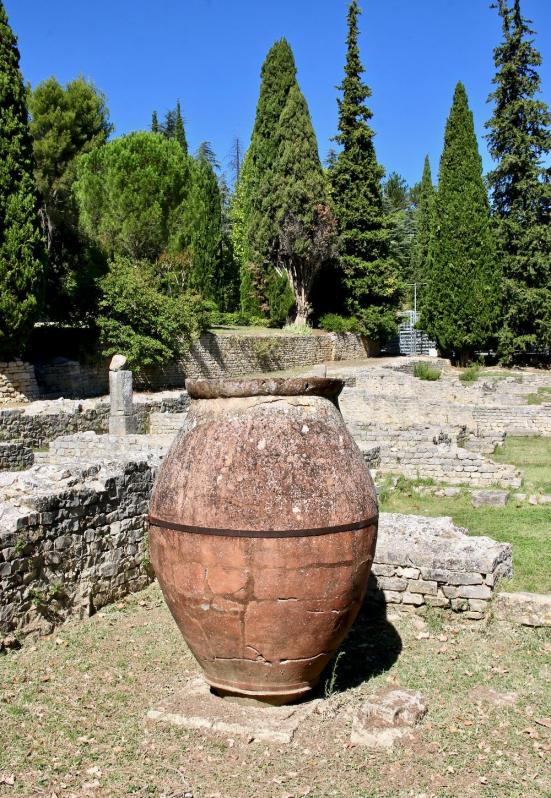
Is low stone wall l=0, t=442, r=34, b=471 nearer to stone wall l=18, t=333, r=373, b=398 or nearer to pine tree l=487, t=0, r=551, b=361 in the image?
stone wall l=18, t=333, r=373, b=398

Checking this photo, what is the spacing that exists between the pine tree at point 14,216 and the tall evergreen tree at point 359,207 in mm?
18430

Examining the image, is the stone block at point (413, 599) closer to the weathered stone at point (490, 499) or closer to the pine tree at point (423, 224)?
the weathered stone at point (490, 499)

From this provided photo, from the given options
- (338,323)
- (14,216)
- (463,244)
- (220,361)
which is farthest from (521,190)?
(14,216)

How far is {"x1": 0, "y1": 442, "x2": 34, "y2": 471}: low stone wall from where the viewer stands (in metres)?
13.6

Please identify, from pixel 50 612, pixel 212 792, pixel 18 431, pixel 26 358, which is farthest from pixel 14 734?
pixel 26 358

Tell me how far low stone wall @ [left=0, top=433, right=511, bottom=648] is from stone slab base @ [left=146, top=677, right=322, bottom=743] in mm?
1567

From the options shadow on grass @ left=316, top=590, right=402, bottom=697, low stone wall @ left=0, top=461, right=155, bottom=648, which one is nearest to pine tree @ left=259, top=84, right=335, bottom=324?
low stone wall @ left=0, top=461, right=155, bottom=648

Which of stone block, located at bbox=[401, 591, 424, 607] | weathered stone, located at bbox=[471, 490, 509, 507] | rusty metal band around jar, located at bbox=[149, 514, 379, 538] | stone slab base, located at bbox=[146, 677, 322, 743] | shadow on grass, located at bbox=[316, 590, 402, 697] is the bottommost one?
weathered stone, located at bbox=[471, 490, 509, 507]

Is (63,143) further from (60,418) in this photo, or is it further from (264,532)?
(264,532)

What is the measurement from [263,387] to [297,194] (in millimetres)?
31093

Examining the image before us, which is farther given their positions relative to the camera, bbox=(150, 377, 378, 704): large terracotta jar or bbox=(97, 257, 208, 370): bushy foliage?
bbox=(97, 257, 208, 370): bushy foliage

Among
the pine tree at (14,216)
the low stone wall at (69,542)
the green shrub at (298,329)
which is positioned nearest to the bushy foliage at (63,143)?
the pine tree at (14,216)

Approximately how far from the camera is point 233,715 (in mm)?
4148

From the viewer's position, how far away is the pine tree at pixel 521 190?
34.9 m
